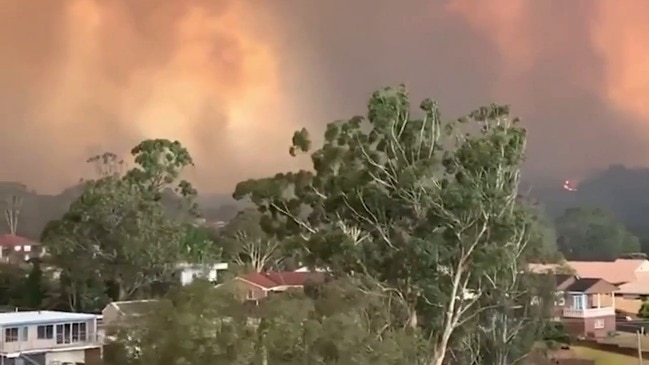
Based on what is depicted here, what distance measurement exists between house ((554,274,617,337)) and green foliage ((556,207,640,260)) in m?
0.64

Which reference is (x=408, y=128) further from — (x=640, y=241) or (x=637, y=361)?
(x=640, y=241)

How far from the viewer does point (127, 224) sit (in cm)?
1231

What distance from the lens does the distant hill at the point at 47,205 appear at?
13.0 m

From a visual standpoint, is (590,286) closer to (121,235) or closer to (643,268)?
(643,268)

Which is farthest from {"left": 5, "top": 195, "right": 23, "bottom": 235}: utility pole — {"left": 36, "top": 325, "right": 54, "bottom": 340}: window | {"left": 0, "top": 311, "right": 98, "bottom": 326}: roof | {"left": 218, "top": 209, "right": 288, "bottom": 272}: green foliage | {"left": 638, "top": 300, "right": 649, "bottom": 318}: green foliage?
{"left": 638, "top": 300, "right": 649, "bottom": 318}: green foliage

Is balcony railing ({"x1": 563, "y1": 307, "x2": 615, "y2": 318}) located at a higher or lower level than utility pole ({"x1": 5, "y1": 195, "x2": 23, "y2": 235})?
lower

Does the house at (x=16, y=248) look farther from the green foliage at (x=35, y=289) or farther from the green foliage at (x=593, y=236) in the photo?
the green foliage at (x=593, y=236)

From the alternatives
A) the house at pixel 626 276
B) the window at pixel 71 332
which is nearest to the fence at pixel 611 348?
the house at pixel 626 276

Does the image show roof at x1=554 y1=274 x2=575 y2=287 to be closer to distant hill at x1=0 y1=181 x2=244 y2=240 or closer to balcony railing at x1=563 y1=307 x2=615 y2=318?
balcony railing at x1=563 y1=307 x2=615 y2=318

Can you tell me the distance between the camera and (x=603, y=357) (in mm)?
10586

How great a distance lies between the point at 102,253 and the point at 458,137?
641 centimetres

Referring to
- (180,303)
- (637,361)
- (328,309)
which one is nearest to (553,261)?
(637,361)

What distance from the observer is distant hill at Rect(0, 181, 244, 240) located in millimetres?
13047

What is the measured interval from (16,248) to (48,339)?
4.28 metres
